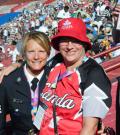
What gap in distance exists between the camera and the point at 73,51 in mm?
2234

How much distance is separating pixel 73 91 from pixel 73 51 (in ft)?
0.76

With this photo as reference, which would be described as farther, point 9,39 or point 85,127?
point 9,39

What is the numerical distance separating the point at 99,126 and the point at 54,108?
0.29 meters

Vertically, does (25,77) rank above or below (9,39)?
Answer: above

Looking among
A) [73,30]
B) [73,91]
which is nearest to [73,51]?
[73,30]

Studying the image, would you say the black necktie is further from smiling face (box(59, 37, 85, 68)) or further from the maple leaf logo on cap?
the maple leaf logo on cap

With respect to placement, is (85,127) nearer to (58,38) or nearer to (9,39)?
(58,38)

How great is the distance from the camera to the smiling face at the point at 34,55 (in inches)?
98.2

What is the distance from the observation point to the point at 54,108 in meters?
2.21

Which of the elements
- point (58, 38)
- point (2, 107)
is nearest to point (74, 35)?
point (58, 38)

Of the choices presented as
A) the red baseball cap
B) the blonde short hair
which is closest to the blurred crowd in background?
the blonde short hair

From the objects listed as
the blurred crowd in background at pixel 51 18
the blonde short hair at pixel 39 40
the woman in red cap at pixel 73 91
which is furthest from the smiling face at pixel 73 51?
the blurred crowd in background at pixel 51 18

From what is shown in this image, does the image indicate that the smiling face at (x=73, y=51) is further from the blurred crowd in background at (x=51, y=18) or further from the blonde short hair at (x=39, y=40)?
the blurred crowd in background at (x=51, y=18)

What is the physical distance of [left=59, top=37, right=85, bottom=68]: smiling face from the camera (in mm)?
2236
